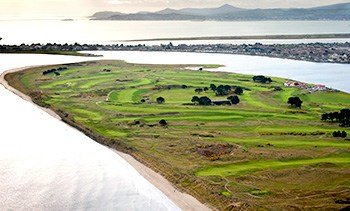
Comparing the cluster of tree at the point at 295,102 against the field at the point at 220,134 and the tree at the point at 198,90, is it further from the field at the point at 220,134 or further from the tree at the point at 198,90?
the tree at the point at 198,90

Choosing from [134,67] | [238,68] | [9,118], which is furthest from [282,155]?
[238,68]

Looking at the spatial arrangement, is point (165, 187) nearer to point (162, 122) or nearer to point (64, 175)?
point (64, 175)

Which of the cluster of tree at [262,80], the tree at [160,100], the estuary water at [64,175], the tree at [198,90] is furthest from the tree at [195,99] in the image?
the cluster of tree at [262,80]

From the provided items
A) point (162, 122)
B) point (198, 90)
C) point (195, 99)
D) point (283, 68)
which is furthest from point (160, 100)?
point (283, 68)

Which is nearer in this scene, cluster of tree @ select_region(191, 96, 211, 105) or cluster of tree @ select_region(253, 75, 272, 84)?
cluster of tree @ select_region(191, 96, 211, 105)

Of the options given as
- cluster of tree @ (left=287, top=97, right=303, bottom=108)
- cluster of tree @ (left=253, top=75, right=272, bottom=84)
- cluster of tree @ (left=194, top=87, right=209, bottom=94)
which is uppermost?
cluster of tree @ (left=287, top=97, right=303, bottom=108)

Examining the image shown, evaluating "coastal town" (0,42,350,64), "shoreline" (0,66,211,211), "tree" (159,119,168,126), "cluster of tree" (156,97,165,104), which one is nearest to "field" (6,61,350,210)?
"tree" (159,119,168,126)

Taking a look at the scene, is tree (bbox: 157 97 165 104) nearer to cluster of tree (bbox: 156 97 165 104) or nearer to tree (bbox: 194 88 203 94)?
cluster of tree (bbox: 156 97 165 104)

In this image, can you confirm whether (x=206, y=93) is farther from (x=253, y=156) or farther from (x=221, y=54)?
(x=221, y=54)
